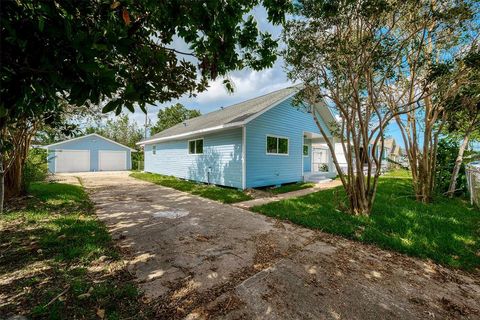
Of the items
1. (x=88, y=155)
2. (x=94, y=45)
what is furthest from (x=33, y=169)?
(x=88, y=155)

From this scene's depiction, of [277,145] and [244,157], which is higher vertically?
[277,145]

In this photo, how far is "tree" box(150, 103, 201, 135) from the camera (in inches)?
1596

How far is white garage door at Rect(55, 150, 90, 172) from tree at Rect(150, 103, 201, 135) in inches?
734

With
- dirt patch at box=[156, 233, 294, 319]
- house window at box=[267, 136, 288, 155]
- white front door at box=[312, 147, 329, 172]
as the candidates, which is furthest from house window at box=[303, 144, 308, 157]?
dirt patch at box=[156, 233, 294, 319]

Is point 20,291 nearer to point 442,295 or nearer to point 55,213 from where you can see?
point 55,213

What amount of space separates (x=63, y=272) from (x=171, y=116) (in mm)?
40739

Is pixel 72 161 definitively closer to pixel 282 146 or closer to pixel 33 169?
pixel 33 169

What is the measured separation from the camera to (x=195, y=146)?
1276cm

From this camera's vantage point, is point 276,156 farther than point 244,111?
No

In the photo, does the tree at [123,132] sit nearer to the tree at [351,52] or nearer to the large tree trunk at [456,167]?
the tree at [351,52]

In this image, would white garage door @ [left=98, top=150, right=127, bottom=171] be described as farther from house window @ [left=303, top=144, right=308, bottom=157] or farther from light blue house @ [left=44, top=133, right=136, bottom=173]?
house window @ [left=303, top=144, right=308, bottom=157]

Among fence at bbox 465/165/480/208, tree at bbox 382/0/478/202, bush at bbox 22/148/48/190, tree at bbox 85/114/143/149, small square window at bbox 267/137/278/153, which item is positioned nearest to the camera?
tree at bbox 382/0/478/202

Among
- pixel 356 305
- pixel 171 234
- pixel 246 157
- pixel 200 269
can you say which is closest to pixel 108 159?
pixel 246 157

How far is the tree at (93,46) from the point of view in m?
1.50
